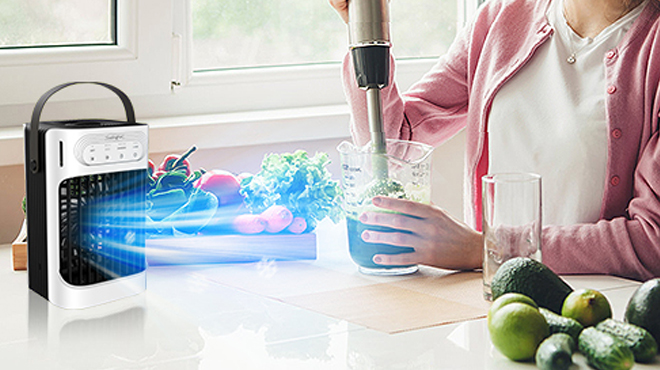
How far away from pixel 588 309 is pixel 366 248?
42 centimetres

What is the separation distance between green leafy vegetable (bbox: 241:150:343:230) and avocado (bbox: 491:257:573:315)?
44 centimetres

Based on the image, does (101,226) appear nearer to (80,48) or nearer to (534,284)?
(534,284)

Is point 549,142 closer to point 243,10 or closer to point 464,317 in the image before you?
point 464,317

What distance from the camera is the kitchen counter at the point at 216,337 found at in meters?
0.84

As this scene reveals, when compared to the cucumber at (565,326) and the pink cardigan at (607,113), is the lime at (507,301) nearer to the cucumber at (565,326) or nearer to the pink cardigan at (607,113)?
the cucumber at (565,326)

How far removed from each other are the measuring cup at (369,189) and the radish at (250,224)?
0.17 metres

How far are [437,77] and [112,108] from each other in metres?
0.77

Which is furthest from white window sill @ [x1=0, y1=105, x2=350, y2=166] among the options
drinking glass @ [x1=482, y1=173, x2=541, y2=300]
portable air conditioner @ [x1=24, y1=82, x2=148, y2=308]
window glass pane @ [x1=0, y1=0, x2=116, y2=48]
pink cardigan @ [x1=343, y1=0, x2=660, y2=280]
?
drinking glass @ [x1=482, y1=173, x2=541, y2=300]

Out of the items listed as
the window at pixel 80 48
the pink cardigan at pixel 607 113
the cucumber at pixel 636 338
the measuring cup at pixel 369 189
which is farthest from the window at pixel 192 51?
the cucumber at pixel 636 338

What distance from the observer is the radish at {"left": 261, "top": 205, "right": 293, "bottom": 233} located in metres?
1.30

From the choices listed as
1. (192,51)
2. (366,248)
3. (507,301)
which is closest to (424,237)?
(366,248)

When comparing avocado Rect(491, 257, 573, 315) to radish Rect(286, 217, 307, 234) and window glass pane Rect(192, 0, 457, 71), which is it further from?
window glass pane Rect(192, 0, 457, 71)

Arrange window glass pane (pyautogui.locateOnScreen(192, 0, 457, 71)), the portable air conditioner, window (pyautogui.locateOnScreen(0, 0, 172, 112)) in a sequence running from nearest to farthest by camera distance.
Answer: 1. the portable air conditioner
2. window (pyautogui.locateOnScreen(0, 0, 172, 112))
3. window glass pane (pyautogui.locateOnScreen(192, 0, 457, 71))

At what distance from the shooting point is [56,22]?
5.89ft
